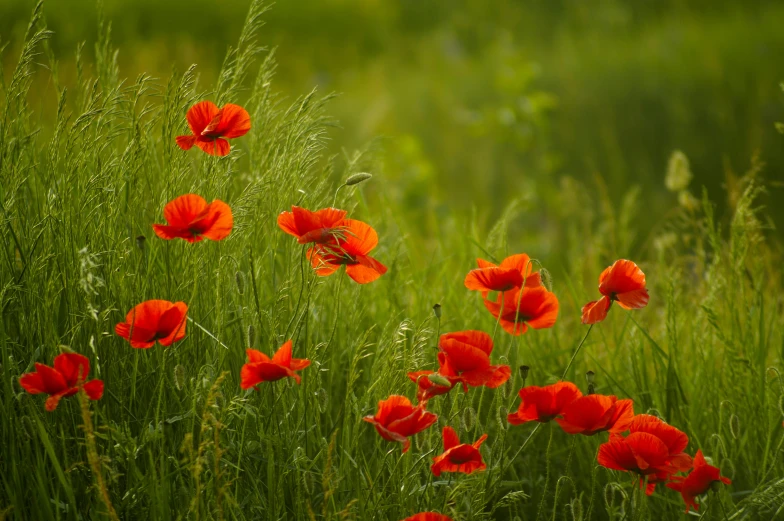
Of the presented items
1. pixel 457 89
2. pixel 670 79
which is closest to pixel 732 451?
pixel 670 79

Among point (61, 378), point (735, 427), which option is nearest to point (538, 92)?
point (735, 427)

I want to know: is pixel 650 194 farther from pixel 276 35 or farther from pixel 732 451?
pixel 276 35

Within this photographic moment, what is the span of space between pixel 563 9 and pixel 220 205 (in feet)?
29.8

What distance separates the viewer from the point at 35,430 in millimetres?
1266

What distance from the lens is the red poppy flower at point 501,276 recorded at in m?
1.27

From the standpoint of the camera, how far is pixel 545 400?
3.90 feet

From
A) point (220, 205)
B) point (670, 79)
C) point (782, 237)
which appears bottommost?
point (782, 237)

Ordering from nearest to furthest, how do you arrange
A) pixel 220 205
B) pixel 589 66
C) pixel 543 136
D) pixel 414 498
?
1. pixel 220 205
2. pixel 414 498
3. pixel 543 136
4. pixel 589 66

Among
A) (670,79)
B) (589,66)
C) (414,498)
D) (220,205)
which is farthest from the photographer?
(589,66)

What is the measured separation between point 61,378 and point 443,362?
53cm

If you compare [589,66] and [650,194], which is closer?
[650,194]

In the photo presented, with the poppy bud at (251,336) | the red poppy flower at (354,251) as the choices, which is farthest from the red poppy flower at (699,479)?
the poppy bud at (251,336)

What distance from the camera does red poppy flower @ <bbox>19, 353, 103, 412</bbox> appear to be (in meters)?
1.10

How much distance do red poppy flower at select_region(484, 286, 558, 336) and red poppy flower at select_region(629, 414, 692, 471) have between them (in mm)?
206
